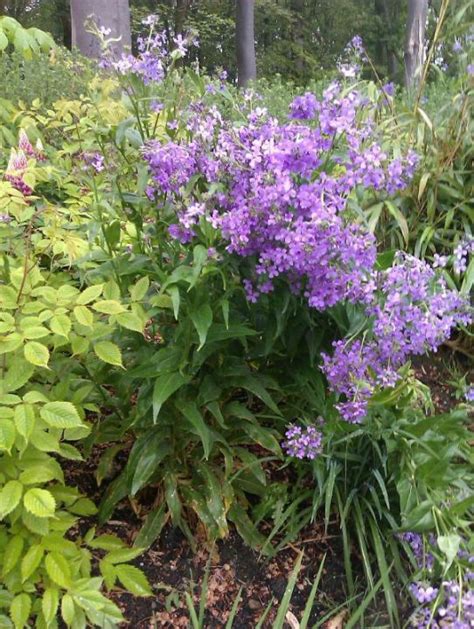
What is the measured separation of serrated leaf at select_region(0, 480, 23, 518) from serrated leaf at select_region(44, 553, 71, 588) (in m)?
0.19

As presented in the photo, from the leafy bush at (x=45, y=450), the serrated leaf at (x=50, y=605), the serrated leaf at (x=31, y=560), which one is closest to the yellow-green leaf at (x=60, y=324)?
the leafy bush at (x=45, y=450)

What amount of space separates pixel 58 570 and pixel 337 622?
0.96 metres

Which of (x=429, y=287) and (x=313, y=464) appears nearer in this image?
(x=429, y=287)

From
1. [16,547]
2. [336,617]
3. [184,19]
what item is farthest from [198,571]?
[184,19]

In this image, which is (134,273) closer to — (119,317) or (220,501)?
(119,317)

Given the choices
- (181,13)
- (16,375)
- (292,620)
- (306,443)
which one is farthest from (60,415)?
(181,13)

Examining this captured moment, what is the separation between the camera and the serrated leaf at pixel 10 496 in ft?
4.90

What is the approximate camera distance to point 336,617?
79.9 inches

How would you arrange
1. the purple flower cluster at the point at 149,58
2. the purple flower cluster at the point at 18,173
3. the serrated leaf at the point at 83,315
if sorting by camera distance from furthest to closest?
the purple flower cluster at the point at 18,173
the purple flower cluster at the point at 149,58
the serrated leaf at the point at 83,315

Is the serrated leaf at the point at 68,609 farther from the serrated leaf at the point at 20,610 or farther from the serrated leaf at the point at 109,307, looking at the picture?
the serrated leaf at the point at 109,307

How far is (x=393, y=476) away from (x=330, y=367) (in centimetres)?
44

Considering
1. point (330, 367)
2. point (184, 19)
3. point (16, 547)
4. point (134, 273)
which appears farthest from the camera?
point (184, 19)

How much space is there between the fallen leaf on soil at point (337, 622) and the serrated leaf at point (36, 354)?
4.17ft

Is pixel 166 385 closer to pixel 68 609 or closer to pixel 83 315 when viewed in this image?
pixel 83 315
